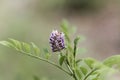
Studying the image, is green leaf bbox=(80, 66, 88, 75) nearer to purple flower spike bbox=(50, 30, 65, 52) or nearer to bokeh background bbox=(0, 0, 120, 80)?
purple flower spike bbox=(50, 30, 65, 52)

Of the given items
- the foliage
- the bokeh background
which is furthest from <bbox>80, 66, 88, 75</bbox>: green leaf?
the bokeh background

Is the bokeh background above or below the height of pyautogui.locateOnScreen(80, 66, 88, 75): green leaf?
A: above

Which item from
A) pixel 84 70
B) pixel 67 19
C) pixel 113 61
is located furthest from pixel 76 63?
pixel 67 19

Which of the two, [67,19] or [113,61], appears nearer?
[113,61]

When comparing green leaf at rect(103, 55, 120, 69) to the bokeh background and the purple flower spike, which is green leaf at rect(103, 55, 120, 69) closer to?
the purple flower spike

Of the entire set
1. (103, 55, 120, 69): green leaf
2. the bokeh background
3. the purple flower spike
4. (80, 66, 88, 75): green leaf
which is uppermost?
the bokeh background


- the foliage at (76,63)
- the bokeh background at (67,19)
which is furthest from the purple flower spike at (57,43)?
the bokeh background at (67,19)

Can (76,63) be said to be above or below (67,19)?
below

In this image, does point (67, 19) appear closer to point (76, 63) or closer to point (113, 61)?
point (76, 63)

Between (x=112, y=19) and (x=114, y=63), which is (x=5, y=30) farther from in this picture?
(x=114, y=63)

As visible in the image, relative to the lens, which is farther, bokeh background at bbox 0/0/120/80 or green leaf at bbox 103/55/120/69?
bokeh background at bbox 0/0/120/80
